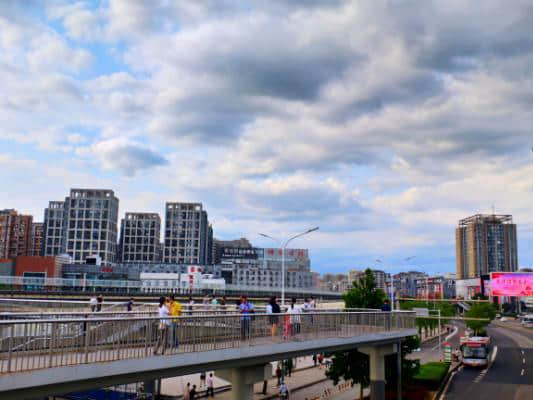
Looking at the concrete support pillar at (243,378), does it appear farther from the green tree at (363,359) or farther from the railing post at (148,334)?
the green tree at (363,359)

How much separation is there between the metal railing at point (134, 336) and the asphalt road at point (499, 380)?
2130 cm

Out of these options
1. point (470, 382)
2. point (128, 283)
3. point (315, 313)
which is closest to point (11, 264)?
point (128, 283)

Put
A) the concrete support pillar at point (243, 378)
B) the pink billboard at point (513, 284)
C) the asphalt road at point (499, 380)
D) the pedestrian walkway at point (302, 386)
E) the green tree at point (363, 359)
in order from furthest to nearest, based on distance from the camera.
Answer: the pink billboard at point (513, 284)
the pedestrian walkway at point (302, 386)
the asphalt road at point (499, 380)
the green tree at point (363, 359)
the concrete support pillar at point (243, 378)

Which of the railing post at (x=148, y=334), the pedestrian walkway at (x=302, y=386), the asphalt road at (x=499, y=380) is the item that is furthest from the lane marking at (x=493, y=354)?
the railing post at (x=148, y=334)

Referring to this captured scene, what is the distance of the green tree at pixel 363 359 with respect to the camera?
35.7m

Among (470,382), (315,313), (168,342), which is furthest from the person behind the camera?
(470,382)

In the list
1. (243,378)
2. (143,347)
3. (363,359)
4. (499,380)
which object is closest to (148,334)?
(143,347)

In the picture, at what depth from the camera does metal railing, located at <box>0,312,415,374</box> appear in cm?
1343

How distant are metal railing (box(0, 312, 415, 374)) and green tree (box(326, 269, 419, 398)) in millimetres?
11334

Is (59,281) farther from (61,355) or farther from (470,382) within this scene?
(61,355)

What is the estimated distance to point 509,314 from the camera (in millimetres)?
175625

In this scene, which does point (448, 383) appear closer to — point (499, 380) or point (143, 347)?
point (499, 380)

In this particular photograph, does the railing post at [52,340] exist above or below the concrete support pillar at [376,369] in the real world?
above

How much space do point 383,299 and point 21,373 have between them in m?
29.7
